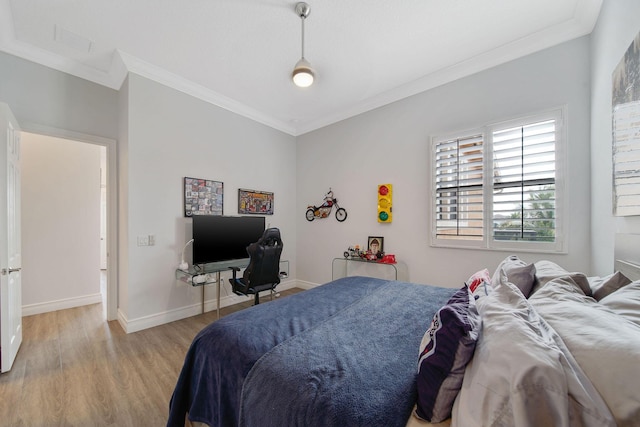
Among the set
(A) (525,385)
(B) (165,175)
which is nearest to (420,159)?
(A) (525,385)

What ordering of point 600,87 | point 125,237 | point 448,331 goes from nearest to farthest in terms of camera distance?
point 448,331 → point 600,87 → point 125,237

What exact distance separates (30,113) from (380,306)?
13.3 feet

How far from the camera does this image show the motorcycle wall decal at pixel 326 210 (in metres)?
4.23

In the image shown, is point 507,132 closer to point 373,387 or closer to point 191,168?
point 373,387

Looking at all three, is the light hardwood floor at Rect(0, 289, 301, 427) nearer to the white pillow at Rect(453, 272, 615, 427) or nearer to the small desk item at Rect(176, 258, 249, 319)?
the small desk item at Rect(176, 258, 249, 319)

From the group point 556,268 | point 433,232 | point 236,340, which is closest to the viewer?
point 236,340

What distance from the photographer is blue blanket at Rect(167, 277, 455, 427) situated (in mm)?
883

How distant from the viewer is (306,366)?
3.42ft

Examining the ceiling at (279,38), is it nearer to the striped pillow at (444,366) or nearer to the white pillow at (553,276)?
the white pillow at (553,276)

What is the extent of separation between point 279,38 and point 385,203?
7.77 ft

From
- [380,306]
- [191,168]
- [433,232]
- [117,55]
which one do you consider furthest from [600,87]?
[117,55]

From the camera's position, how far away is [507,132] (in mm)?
2744

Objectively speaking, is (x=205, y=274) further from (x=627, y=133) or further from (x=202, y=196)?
(x=627, y=133)

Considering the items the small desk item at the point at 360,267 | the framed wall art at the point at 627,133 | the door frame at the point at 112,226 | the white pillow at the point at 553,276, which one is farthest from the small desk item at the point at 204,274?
the framed wall art at the point at 627,133
